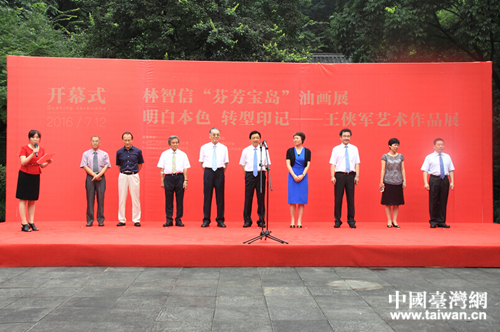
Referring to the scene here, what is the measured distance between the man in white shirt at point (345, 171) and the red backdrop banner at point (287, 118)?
76 centimetres

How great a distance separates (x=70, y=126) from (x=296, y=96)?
11.1 feet

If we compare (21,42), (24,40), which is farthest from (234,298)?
(24,40)

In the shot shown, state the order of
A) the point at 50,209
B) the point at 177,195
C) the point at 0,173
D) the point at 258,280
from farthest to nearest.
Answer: the point at 0,173 → the point at 50,209 → the point at 177,195 → the point at 258,280

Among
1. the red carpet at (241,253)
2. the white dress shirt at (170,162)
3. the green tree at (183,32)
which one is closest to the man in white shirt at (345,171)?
the red carpet at (241,253)

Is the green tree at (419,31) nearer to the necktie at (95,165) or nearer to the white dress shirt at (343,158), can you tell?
the white dress shirt at (343,158)

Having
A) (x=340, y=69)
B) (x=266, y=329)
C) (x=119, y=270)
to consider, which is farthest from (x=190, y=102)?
(x=266, y=329)

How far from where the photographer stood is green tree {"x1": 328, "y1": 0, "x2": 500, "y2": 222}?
6.58 metres

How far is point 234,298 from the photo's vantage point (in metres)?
2.94

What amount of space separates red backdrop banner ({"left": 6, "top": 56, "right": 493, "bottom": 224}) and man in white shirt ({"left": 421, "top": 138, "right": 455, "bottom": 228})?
30.6 inches

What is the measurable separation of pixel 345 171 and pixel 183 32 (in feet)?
22.1

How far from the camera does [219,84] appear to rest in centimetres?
623

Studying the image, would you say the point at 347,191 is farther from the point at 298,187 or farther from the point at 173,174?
the point at 173,174

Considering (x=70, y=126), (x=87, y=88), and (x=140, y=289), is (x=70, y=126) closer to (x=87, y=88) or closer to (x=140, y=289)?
(x=87, y=88)

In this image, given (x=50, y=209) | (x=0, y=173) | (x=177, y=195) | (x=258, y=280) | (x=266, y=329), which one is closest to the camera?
(x=266, y=329)
